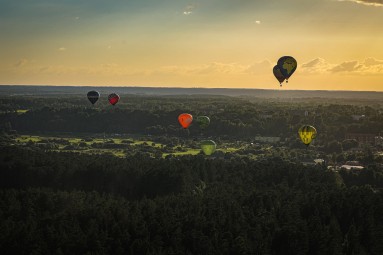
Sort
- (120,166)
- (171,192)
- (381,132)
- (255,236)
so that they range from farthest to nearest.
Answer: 1. (381,132)
2. (120,166)
3. (171,192)
4. (255,236)

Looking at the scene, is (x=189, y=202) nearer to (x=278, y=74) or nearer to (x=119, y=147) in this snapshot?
(x=278, y=74)

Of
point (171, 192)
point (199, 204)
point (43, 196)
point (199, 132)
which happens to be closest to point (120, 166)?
point (171, 192)

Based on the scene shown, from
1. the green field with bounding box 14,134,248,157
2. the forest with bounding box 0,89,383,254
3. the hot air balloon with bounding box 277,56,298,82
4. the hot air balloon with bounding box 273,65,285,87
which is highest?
the hot air balloon with bounding box 277,56,298,82

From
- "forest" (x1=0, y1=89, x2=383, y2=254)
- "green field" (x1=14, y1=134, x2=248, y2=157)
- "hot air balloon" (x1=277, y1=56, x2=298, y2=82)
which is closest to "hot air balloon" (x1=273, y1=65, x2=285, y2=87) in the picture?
"hot air balloon" (x1=277, y1=56, x2=298, y2=82)

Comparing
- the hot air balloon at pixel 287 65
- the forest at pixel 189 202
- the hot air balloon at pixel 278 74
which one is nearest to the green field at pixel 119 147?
the forest at pixel 189 202

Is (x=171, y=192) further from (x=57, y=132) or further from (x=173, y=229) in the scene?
(x=57, y=132)

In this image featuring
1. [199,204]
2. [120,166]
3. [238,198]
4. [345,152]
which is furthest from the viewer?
[345,152]

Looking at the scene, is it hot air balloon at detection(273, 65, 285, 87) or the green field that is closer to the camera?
hot air balloon at detection(273, 65, 285, 87)

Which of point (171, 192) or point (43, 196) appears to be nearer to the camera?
point (43, 196)

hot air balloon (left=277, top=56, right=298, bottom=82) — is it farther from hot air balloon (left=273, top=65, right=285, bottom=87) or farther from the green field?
the green field
